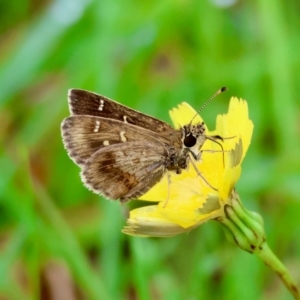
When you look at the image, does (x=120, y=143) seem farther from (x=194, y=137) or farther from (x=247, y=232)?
(x=247, y=232)

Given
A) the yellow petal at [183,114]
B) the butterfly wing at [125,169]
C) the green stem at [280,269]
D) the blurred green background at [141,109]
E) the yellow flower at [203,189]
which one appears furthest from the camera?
the blurred green background at [141,109]

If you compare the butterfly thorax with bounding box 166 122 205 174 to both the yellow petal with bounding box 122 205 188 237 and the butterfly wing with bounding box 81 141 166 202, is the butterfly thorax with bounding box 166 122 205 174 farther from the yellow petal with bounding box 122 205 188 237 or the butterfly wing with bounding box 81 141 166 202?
the yellow petal with bounding box 122 205 188 237

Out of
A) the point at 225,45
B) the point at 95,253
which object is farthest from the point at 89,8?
the point at 95,253

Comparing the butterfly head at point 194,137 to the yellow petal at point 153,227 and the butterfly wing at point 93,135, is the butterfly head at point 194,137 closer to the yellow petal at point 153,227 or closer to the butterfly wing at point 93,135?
the butterfly wing at point 93,135

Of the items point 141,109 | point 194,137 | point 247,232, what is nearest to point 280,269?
point 247,232

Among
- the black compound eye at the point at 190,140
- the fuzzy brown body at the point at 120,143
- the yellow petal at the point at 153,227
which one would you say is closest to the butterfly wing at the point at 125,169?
the fuzzy brown body at the point at 120,143

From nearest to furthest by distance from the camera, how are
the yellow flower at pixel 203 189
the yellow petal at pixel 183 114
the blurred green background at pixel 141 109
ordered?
the yellow flower at pixel 203 189 → the yellow petal at pixel 183 114 → the blurred green background at pixel 141 109

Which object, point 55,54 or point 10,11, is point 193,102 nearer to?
point 55,54
